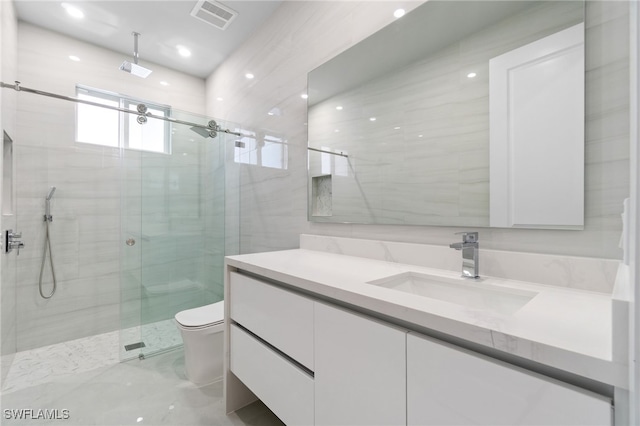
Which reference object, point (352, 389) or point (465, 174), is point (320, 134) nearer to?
point (465, 174)

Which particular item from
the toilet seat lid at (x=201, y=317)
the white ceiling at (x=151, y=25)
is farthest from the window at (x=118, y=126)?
the toilet seat lid at (x=201, y=317)

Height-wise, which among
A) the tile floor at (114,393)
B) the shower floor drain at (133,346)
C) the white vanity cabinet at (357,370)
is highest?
the white vanity cabinet at (357,370)

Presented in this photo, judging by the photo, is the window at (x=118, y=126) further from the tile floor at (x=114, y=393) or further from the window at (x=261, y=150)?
the tile floor at (x=114, y=393)

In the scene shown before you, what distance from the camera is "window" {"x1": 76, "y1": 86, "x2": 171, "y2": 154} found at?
2264mm

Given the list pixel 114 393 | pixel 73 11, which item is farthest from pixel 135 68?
pixel 114 393

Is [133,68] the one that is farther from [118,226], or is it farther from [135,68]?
[118,226]

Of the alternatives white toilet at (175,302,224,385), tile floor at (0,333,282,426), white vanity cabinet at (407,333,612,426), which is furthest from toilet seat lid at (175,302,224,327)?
white vanity cabinet at (407,333,612,426)

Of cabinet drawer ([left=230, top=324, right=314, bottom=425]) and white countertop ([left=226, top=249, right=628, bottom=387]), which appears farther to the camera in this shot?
cabinet drawer ([left=230, top=324, right=314, bottom=425])

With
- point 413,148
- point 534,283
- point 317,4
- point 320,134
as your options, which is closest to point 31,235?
point 320,134

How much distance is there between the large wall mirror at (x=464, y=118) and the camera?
3.09ft

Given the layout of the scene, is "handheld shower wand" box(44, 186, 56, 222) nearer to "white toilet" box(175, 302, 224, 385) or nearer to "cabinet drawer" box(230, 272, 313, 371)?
"white toilet" box(175, 302, 224, 385)

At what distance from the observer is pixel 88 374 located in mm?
1898

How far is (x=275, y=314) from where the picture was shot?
117 centimetres

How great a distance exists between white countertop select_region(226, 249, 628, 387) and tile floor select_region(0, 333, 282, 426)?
3.40 ft
